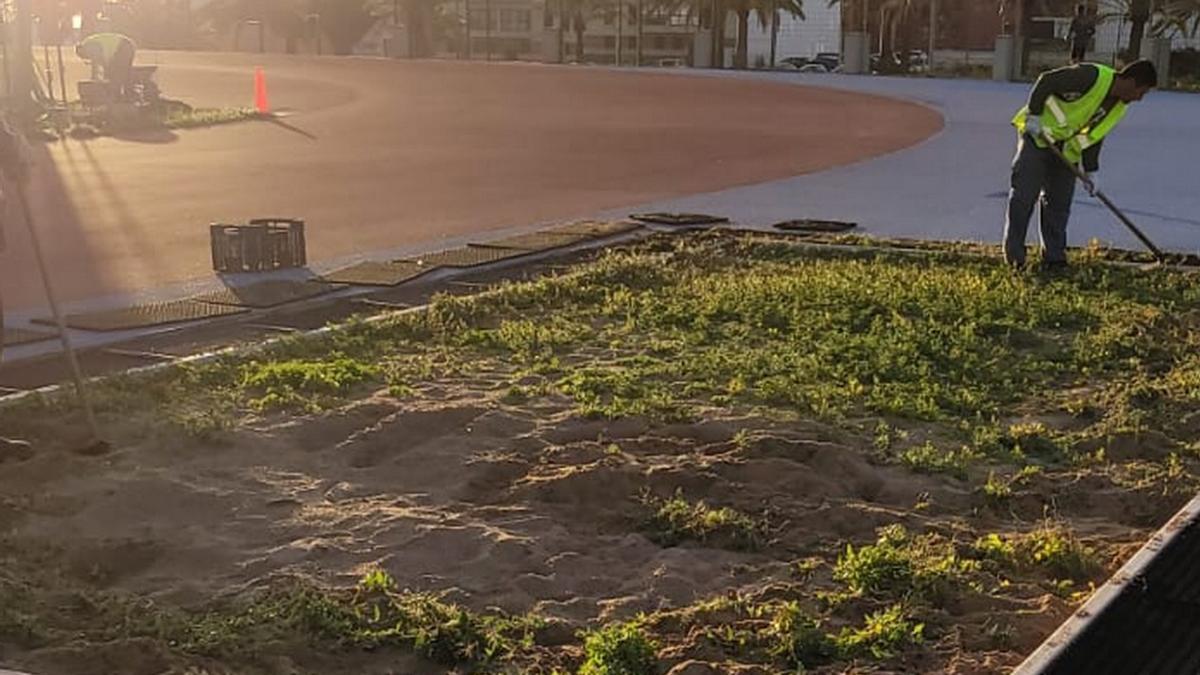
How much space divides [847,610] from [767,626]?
288mm

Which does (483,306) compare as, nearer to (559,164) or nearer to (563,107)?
(559,164)

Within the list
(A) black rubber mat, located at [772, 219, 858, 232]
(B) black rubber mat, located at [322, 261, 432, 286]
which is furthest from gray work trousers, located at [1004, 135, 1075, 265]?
(B) black rubber mat, located at [322, 261, 432, 286]

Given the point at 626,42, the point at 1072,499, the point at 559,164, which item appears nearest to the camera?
the point at 1072,499

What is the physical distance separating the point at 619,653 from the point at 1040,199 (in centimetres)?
755

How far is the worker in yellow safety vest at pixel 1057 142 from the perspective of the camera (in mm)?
10336

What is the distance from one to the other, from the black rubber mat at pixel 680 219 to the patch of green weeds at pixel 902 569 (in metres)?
8.54

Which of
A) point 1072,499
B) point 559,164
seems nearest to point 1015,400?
point 1072,499

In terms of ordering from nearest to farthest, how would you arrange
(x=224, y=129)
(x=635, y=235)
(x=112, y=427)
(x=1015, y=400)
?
(x=112, y=427) < (x=1015, y=400) < (x=635, y=235) < (x=224, y=129)

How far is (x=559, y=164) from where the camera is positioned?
64.5 feet

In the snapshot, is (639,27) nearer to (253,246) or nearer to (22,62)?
(22,62)

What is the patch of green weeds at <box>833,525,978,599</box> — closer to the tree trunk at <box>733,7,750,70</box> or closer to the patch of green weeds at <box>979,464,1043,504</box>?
the patch of green weeds at <box>979,464,1043,504</box>

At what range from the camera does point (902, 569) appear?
15.6 feet

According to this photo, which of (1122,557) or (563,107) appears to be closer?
(1122,557)

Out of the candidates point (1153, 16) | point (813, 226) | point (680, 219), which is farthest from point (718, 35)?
point (813, 226)
